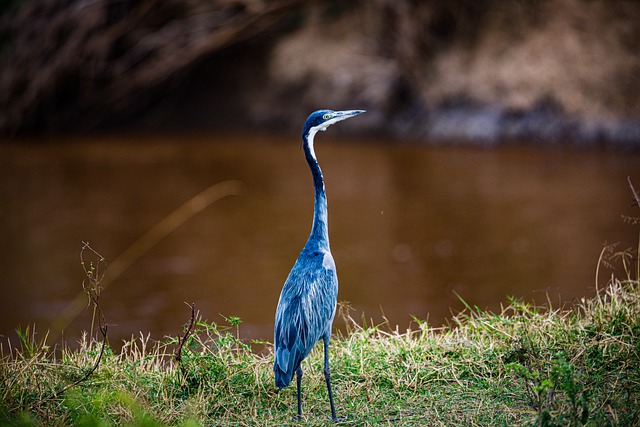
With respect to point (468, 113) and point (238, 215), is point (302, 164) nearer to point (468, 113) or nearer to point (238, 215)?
point (238, 215)

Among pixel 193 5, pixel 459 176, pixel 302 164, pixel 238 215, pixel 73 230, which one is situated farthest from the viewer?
pixel 193 5

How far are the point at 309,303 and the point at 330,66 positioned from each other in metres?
9.51

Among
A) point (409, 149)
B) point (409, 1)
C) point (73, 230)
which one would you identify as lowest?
point (73, 230)

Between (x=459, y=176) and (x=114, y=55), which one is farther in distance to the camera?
(x=114, y=55)

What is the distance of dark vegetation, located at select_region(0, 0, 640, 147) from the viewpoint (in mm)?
11672

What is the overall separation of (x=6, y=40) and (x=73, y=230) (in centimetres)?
577

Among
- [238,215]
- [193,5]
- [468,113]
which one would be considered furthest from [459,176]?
[193,5]

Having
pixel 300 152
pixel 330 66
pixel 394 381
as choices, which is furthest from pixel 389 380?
pixel 330 66

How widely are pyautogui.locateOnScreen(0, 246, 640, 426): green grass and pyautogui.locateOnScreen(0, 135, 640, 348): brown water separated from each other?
1.76m

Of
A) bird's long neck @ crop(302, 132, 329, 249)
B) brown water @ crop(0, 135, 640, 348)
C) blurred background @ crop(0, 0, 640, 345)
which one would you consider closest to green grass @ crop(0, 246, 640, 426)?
bird's long neck @ crop(302, 132, 329, 249)

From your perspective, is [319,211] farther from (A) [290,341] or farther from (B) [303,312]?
(A) [290,341]

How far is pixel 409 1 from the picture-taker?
12391mm

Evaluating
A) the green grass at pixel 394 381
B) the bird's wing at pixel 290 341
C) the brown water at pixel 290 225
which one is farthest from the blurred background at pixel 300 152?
the bird's wing at pixel 290 341

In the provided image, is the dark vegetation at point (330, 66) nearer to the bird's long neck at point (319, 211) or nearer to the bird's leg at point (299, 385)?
the bird's long neck at point (319, 211)
